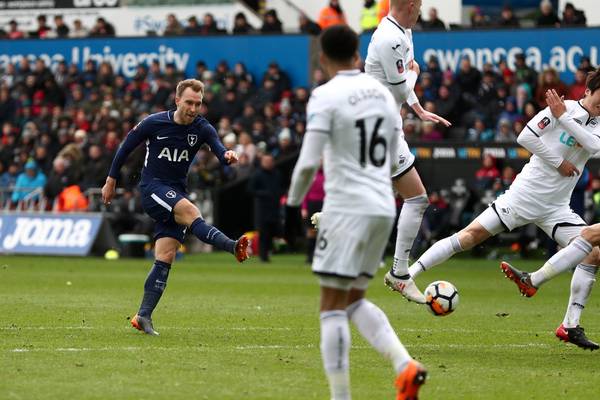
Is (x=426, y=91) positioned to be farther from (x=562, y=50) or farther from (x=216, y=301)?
(x=216, y=301)

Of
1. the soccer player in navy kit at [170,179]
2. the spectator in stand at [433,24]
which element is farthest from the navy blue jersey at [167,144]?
the spectator in stand at [433,24]

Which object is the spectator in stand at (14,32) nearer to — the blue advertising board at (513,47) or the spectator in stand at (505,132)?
the blue advertising board at (513,47)

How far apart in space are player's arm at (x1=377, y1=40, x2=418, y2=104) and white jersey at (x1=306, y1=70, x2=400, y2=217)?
4009 mm

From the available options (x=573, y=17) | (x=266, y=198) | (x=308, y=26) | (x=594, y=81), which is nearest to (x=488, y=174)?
(x=266, y=198)

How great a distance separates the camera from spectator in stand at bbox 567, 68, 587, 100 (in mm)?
26633

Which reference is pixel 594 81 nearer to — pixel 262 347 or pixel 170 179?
pixel 262 347

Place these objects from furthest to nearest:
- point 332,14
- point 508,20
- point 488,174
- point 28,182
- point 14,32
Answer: point 14,32 < point 332,14 < point 28,182 < point 508,20 < point 488,174

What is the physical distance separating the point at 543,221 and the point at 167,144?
3.74 metres

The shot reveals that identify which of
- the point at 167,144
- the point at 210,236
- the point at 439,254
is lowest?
the point at 439,254

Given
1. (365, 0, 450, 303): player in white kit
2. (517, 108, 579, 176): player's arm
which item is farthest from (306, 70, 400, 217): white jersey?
(517, 108, 579, 176): player's arm

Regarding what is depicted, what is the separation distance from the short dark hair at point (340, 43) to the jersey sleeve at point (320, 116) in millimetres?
364

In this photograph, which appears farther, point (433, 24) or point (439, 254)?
point (433, 24)

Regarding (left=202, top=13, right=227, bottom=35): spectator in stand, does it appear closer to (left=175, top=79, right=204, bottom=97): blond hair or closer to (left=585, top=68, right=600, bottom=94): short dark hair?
(left=175, top=79, right=204, bottom=97): blond hair

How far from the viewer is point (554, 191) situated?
1288cm
